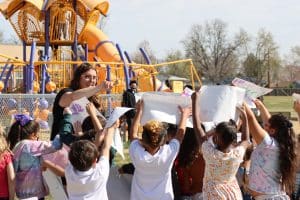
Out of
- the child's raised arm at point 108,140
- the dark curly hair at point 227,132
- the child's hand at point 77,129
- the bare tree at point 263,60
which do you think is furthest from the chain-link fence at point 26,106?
the bare tree at point 263,60

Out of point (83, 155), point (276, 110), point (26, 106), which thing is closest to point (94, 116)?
point (83, 155)

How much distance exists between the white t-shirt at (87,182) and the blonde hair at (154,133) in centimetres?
40

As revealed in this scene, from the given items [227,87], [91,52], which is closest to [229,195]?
[227,87]

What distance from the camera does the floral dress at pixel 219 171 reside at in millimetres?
4391

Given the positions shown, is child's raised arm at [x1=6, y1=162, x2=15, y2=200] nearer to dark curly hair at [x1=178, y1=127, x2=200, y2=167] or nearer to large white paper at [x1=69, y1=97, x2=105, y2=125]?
large white paper at [x1=69, y1=97, x2=105, y2=125]

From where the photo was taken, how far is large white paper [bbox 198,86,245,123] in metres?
4.58

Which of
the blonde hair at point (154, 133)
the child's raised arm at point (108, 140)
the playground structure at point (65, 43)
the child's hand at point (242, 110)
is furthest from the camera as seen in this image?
the playground structure at point (65, 43)

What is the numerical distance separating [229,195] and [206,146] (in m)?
0.45

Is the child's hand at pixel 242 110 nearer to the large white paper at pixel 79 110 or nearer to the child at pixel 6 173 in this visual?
the large white paper at pixel 79 110

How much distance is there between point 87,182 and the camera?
4164 mm

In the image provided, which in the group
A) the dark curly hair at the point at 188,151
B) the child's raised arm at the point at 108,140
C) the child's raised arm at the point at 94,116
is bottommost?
the dark curly hair at the point at 188,151

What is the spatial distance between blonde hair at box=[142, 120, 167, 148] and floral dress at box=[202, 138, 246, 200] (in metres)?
0.38

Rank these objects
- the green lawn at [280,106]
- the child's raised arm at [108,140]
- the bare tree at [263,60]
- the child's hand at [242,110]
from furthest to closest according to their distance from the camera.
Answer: the bare tree at [263,60], the green lawn at [280,106], the child's hand at [242,110], the child's raised arm at [108,140]

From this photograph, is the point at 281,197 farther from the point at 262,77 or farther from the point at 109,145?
the point at 262,77
